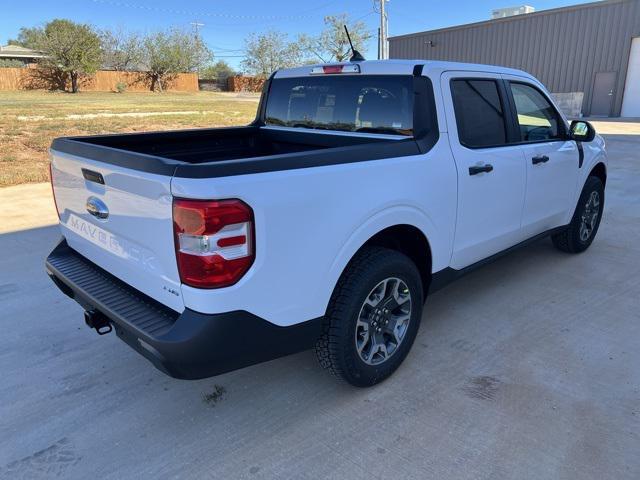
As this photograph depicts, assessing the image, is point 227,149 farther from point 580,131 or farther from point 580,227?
point 580,227

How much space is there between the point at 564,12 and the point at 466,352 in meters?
29.9

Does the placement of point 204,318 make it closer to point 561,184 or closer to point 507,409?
point 507,409

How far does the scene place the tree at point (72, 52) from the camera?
143 feet

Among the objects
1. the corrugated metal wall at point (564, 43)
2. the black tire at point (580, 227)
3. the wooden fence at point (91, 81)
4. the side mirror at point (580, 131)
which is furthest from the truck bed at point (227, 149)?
the wooden fence at point (91, 81)

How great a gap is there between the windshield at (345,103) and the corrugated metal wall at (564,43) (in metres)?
27.3

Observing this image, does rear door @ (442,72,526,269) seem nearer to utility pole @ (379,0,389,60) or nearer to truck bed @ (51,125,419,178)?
truck bed @ (51,125,419,178)

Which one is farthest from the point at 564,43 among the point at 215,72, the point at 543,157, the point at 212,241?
the point at 215,72

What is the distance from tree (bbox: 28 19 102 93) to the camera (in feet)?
143

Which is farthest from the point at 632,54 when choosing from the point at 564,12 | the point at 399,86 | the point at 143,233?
the point at 143,233

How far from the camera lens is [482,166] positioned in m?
3.24

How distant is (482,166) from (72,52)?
49.7m

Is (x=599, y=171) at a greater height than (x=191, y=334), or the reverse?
(x=599, y=171)

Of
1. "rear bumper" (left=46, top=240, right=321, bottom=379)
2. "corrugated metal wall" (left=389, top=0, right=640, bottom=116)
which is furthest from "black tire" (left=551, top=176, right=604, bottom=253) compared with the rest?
"corrugated metal wall" (left=389, top=0, right=640, bottom=116)

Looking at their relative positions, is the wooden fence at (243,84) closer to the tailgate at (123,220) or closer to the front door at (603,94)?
the front door at (603,94)
